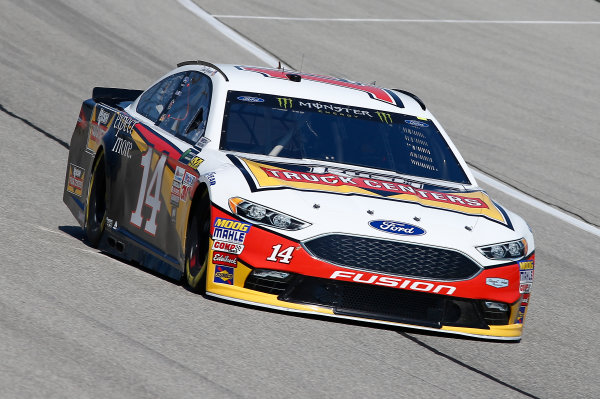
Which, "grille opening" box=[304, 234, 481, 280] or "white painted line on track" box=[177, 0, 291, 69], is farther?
"white painted line on track" box=[177, 0, 291, 69]

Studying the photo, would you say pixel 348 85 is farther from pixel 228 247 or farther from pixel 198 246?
pixel 228 247

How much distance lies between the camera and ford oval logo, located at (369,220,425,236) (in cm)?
676

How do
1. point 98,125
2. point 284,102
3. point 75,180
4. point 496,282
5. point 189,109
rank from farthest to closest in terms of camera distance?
point 75,180 → point 98,125 → point 189,109 → point 284,102 → point 496,282

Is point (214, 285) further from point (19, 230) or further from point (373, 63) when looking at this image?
point (373, 63)

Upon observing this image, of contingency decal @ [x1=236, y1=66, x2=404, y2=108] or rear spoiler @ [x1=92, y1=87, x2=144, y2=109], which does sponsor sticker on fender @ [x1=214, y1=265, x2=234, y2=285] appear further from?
rear spoiler @ [x1=92, y1=87, x2=144, y2=109]

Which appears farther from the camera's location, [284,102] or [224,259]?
[284,102]

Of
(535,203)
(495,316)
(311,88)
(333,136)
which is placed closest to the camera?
(495,316)

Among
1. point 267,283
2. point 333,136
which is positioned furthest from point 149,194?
point 267,283

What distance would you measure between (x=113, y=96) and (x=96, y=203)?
1.07 meters

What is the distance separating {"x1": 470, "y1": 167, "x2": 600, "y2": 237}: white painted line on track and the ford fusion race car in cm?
441

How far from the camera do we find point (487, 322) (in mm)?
7035

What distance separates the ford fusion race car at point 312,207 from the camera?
673 cm

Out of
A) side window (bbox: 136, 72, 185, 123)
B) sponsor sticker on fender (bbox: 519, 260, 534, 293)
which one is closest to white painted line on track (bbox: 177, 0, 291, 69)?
side window (bbox: 136, 72, 185, 123)

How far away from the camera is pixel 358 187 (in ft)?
23.5
